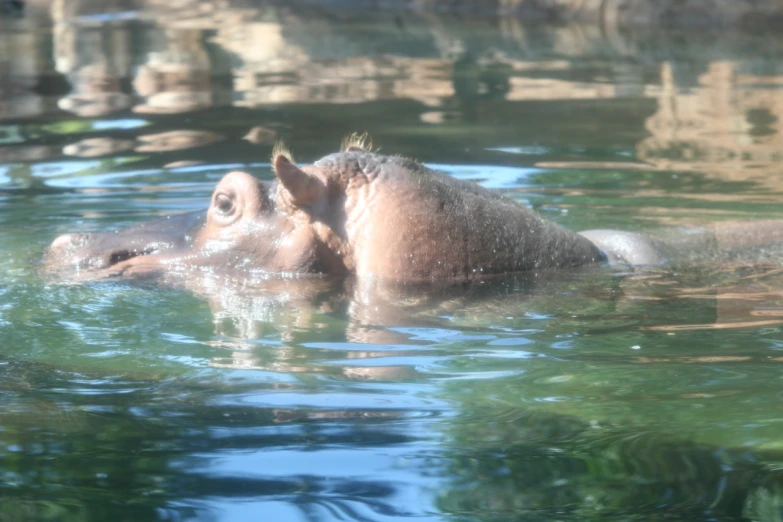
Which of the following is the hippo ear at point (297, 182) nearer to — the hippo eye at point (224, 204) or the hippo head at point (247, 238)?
the hippo head at point (247, 238)

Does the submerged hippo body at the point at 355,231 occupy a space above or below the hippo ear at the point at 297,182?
below

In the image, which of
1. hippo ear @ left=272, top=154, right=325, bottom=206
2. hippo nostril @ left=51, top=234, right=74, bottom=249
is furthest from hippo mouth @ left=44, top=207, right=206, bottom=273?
hippo ear @ left=272, top=154, right=325, bottom=206

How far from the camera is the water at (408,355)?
2770 mm

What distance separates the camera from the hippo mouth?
5305 mm

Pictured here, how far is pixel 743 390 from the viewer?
349cm

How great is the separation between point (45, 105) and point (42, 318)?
270 inches

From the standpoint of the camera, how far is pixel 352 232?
5.02m

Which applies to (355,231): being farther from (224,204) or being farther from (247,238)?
(224,204)

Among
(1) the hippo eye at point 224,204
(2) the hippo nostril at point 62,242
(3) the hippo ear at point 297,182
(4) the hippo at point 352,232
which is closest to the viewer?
(3) the hippo ear at point 297,182

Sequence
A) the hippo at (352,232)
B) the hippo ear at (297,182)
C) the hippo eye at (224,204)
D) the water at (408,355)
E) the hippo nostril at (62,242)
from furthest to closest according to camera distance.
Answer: the hippo nostril at (62,242) < the hippo eye at (224,204) < the hippo at (352,232) < the hippo ear at (297,182) < the water at (408,355)

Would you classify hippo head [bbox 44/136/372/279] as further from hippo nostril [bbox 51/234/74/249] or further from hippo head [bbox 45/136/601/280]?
hippo nostril [bbox 51/234/74/249]

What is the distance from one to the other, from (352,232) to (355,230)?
19 mm

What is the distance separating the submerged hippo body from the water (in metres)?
0.14

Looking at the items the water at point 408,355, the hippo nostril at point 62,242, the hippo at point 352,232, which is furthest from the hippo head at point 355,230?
the hippo nostril at point 62,242
